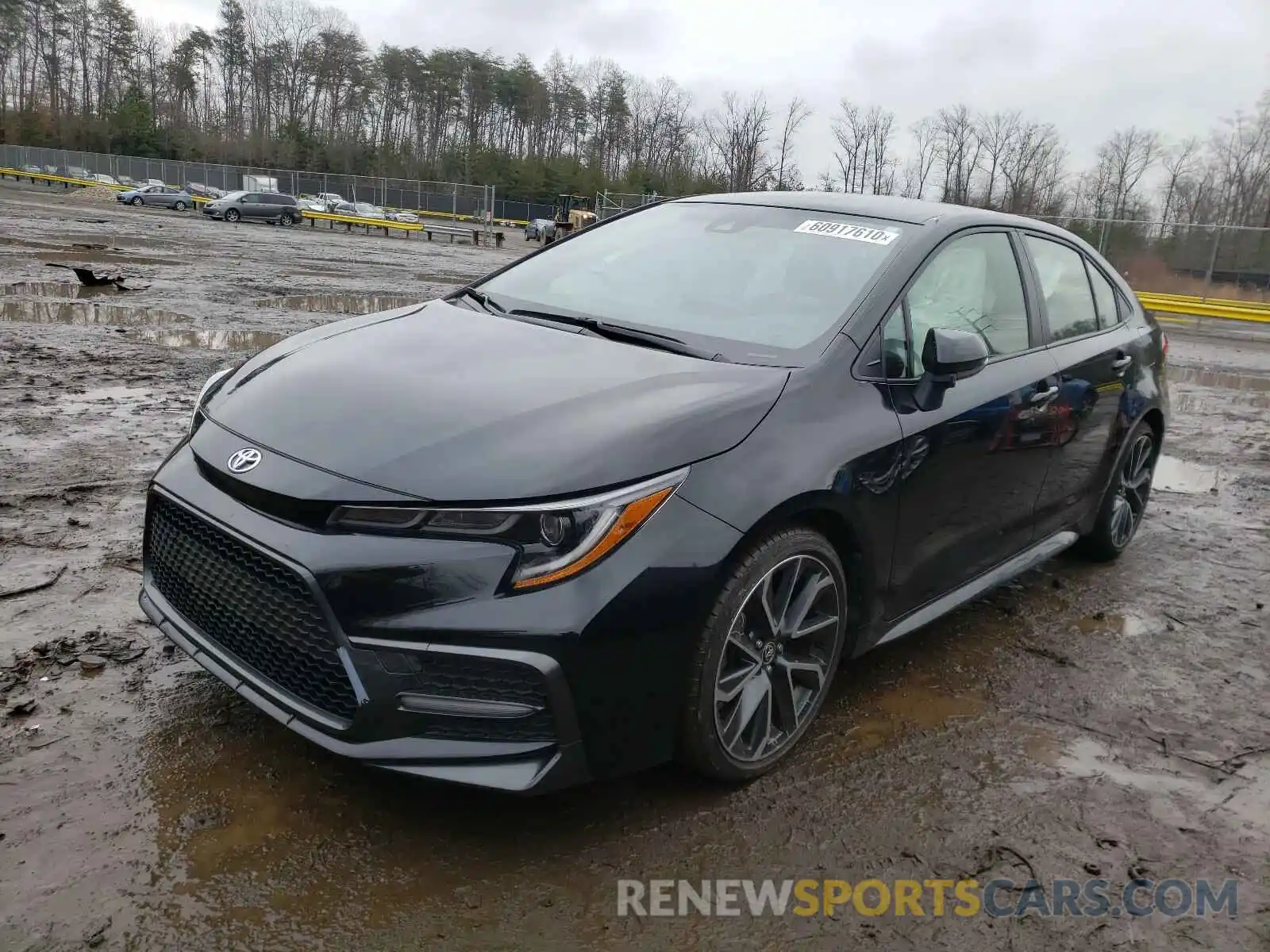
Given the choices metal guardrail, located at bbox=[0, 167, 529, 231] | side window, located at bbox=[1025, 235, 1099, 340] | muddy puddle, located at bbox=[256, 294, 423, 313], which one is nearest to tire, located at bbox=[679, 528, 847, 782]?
side window, located at bbox=[1025, 235, 1099, 340]

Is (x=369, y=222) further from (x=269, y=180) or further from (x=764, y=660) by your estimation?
(x=764, y=660)

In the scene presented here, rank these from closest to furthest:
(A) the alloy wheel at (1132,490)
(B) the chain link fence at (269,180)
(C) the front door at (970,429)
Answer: (C) the front door at (970,429) → (A) the alloy wheel at (1132,490) → (B) the chain link fence at (269,180)

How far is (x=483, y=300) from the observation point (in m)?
3.77

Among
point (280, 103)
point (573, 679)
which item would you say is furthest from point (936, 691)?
point (280, 103)

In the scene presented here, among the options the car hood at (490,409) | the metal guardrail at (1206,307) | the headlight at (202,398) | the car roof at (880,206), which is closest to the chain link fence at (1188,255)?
the metal guardrail at (1206,307)

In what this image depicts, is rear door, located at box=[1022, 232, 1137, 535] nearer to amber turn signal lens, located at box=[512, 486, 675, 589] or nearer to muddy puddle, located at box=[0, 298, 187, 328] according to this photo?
amber turn signal lens, located at box=[512, 486, 675, 589]

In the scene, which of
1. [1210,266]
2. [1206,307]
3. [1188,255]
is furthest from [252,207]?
[1206,307]

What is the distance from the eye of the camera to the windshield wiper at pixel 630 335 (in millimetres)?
3062

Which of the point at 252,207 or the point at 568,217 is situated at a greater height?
the point at 568,217

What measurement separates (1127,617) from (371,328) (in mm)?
3521

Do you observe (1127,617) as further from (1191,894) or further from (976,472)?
(1191,894)

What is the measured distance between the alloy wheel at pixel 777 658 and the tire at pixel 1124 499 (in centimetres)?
243

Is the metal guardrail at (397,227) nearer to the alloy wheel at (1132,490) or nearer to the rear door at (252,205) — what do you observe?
the rear door at (252,205)

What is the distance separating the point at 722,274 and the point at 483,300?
3.06ft
